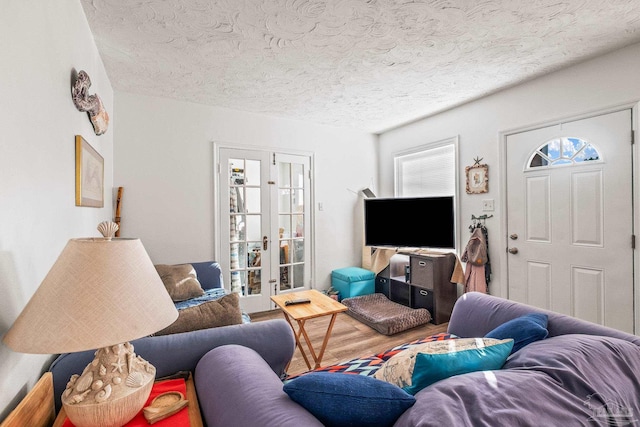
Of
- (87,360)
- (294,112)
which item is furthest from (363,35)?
(87,360)

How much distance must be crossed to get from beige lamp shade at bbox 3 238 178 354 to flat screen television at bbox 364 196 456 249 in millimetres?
3183

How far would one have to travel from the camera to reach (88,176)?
1.86m

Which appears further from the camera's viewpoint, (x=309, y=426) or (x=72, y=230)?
(x=72, y=230)

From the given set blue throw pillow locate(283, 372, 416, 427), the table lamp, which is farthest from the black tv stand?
the table lamp

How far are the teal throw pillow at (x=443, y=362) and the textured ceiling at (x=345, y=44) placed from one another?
190 centimetres

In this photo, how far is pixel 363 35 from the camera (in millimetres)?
2039

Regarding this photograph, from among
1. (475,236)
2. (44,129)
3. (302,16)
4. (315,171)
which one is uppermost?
(302,16)

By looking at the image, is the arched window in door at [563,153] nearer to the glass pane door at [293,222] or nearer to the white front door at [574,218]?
the white front door at [574,218]

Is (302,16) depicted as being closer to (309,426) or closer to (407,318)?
(309,426)

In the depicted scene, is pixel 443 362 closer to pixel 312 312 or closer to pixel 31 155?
pixel 312 312

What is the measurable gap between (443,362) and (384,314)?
2.45 metres

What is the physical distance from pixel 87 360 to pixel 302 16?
2156mm

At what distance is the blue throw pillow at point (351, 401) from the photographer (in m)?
0.84

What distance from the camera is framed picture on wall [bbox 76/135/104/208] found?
162cm
